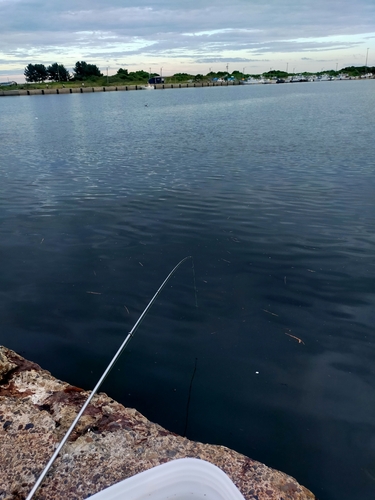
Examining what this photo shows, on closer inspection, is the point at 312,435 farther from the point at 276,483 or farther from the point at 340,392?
the point at 276,483

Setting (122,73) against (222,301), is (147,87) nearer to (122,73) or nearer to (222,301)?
(122,73)

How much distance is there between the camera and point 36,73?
165625 mm

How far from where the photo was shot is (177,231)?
986 cm

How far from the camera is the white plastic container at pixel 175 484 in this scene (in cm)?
264

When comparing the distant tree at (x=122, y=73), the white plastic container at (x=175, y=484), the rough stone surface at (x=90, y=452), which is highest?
the distant tree at (x=122, y=73)

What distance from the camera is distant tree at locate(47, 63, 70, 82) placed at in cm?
16500

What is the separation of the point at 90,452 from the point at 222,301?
12.7 feet

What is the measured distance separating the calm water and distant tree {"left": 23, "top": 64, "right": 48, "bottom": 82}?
173190 mm

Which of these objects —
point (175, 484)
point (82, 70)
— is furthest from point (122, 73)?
point (175, 484)

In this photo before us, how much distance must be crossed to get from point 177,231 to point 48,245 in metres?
3.00

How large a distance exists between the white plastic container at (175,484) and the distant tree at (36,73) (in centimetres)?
18698

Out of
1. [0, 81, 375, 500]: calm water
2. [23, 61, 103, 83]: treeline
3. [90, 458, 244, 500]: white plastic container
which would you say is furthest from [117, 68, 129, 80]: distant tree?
[90, 458, 244, 500]: white plastic container

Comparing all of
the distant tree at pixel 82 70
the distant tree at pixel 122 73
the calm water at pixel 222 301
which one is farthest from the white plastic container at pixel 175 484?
the distant tree at pixel 122 73

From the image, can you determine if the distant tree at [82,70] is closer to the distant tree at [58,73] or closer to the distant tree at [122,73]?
the distant tree at [58,73]
